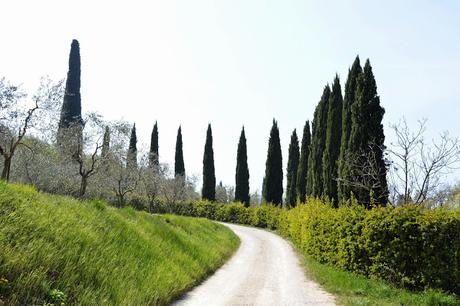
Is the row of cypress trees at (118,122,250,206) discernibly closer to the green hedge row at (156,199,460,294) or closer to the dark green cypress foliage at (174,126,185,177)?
the dark green cypress foliage at (174,126,185,177)

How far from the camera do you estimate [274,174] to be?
157ft

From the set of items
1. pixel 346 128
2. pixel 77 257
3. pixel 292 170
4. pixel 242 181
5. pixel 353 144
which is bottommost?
pixel 77 257

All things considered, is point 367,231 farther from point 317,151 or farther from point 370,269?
point 317,151

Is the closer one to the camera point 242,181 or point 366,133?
point 366,133

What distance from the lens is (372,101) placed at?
2469 centimetres

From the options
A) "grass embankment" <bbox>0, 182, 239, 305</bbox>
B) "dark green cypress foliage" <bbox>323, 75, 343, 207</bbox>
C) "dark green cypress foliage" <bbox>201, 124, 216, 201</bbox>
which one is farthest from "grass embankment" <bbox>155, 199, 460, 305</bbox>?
"dark green cypress foliage" <bbox>201, 124, 216, 201</bbox>

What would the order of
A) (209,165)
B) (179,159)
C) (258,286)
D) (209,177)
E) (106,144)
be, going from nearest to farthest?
(258,286) < (106,144) < (209,177) < (209,165) < (179,159)

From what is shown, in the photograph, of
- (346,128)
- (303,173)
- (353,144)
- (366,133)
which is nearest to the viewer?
(366,133)

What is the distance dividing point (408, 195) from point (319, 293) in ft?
39.0

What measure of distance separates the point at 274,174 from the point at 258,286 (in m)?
35.7

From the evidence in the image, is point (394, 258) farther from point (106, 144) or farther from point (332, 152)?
point (106, 144)

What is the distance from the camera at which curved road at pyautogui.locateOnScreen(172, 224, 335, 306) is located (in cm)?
1045

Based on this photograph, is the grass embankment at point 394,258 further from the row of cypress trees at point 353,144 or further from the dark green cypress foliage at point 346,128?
the dark green cypress foliage at point 346,128

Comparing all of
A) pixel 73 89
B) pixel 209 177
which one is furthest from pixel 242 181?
pixel 73 89
